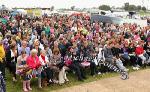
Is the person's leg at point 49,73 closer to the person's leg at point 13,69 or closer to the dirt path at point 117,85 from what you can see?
the dirt path at point 117,85

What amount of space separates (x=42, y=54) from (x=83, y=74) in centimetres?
189

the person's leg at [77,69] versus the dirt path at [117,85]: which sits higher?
the person's leg at [77,69]

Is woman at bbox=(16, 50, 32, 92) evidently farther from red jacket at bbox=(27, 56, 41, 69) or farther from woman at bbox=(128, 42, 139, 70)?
woman at bbox=(128, 42, 139, 70)

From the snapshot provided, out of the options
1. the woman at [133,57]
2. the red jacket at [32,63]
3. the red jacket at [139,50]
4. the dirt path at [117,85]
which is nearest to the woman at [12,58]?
the red jacket at [32,63]

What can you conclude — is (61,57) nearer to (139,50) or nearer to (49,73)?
(49,73)

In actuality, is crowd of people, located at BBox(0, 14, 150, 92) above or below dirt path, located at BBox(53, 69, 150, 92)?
above

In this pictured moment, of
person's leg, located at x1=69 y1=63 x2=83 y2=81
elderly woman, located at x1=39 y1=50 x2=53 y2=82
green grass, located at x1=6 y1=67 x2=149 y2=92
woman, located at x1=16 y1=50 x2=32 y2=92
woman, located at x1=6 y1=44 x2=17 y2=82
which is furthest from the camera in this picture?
person's leg, located at x1=69 y1=63 x2=83 y2=81

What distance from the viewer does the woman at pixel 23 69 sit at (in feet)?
30.6

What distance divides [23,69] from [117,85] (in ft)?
11.0

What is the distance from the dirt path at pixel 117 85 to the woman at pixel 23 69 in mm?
1131

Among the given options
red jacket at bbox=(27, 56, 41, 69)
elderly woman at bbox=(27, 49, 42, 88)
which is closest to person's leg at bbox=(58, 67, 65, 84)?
elderly woman at bbox=(27, 49, 42, 88)

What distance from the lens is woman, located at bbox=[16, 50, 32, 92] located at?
932 cm

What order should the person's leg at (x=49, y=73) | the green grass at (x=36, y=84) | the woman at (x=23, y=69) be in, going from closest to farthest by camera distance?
the woman at (x=23, y=69), the green grass at (x=36, y=84), the person's leg at (x=49, y=73)

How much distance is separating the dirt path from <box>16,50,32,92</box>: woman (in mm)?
1131
